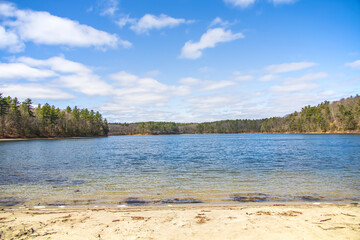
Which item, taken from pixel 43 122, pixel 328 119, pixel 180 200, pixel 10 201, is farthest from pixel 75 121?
pixel 328 119

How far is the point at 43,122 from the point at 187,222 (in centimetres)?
13190

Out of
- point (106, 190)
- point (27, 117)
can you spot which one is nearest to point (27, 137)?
point (27, 117)

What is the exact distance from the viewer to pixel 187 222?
27.5 ft

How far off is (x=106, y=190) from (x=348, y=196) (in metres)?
15.0

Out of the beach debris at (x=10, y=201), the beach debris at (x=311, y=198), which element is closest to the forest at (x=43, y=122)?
the beach debris at (x=10, y=201)

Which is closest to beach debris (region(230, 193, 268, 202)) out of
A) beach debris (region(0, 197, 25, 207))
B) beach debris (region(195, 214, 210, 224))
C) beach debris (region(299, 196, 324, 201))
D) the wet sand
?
the wet sand

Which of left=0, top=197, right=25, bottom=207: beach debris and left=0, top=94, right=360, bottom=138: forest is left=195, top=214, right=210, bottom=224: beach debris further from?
left=0, top=94, right=360, bottom=138: forest

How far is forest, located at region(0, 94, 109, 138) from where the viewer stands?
96000 millimetres

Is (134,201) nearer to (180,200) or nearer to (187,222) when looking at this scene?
(180,200)

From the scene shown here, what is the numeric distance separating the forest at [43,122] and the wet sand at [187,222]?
10760cm

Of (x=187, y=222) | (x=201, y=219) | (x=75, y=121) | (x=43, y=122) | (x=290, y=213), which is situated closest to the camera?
(x=187, y=222)

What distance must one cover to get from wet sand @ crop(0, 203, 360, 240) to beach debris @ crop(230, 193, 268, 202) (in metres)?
1.39

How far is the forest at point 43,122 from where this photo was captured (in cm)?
9600

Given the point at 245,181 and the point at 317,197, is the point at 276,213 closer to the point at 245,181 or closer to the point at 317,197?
the point at 317,197
